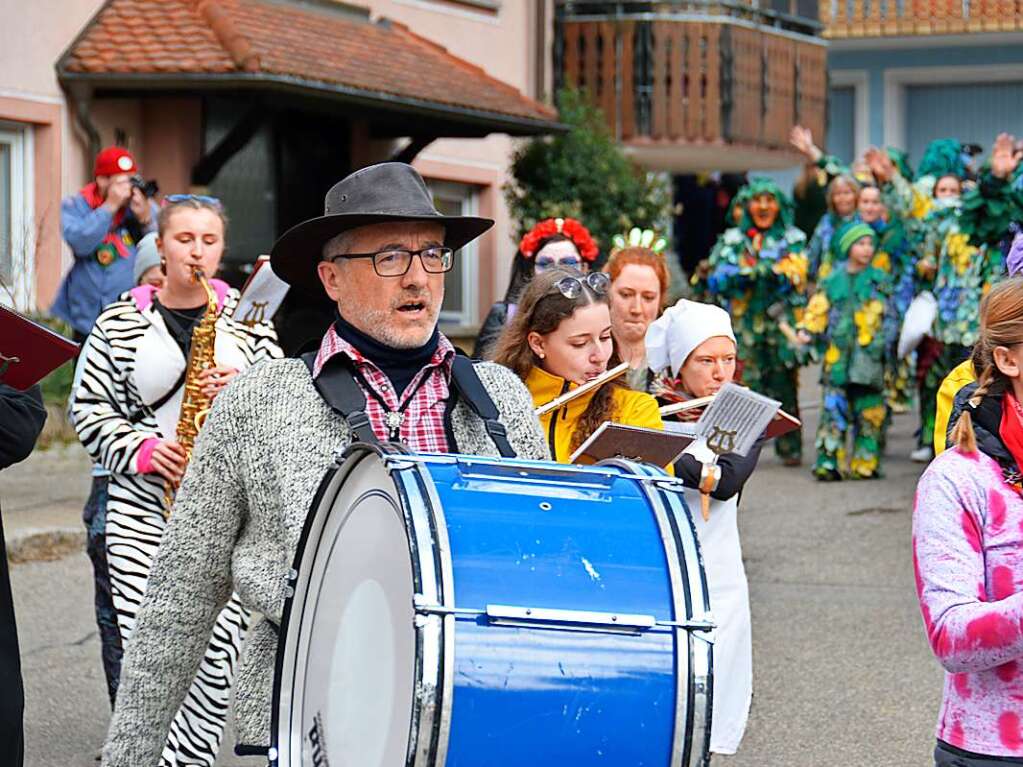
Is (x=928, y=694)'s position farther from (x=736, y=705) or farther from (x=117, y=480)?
(x=117, y=480)

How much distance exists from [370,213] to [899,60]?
27.9 m

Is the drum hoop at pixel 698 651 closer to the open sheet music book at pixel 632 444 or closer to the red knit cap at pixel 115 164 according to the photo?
the open sheet music book at pixel 632 444

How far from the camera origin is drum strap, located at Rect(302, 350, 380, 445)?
370cm

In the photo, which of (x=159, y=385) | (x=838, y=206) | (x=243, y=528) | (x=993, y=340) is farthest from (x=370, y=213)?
(x=838, y=206)

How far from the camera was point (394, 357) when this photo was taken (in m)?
3.86

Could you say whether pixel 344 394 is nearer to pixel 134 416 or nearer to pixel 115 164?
pixel 134 416

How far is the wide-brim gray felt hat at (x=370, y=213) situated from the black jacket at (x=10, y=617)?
1.92 feet

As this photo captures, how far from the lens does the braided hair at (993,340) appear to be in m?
3.70

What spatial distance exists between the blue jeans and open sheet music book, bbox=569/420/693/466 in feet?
6.75

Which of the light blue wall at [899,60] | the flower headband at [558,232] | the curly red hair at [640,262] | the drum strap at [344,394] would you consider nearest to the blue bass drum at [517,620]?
the drum strap at [344,394]

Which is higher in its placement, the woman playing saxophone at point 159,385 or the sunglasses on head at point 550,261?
the sunglasses on head at point 550,261

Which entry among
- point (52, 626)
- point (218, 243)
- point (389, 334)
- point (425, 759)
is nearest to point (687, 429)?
point (218, 243)

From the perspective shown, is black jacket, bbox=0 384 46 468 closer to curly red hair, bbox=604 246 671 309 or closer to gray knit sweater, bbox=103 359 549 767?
gray knit sweater, bbox=103 359 549 767

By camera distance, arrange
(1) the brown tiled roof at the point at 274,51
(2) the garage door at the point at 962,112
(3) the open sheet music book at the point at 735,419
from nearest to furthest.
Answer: (3) the open sheet music book at the point at 735,419 < (1) the brown tiled roof at the point at 274,51 < (2) the garage door at the point at 962,112
